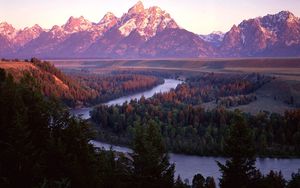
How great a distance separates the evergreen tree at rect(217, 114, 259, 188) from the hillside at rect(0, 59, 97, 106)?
109 m

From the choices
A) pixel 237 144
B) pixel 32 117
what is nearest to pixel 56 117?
pixel 32 117

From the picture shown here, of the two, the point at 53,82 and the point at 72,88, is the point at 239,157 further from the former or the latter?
the point at 53,82

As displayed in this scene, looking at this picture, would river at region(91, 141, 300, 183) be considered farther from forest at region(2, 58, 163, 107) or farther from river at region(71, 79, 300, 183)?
forest at region(2, 58, 163, 107)

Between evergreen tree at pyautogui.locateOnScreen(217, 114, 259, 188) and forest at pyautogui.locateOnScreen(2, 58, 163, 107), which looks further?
forest at pyautogui.locateOnScreen(2, 58, 163, 107)

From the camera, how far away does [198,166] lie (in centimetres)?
6712

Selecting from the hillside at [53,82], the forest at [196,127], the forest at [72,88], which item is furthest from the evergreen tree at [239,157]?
the hillside at [53,82]

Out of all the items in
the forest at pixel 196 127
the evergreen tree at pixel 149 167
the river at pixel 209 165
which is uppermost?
the evergreen tree at pixel 149 167

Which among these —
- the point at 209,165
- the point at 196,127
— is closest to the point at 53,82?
the point at 196,127

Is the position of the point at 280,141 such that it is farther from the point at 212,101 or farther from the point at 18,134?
the point at 18,134

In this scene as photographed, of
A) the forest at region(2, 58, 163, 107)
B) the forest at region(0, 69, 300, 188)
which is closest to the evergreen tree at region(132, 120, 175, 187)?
the forest at region(0, 69, 300, 188)

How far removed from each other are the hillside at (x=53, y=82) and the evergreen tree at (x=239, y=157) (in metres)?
109

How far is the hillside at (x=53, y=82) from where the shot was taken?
136875mm

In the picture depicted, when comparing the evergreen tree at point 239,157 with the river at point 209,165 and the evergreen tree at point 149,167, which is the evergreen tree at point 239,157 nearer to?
the evergreen tree at point 149,167

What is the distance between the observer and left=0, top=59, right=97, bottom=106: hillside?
136875 mm
